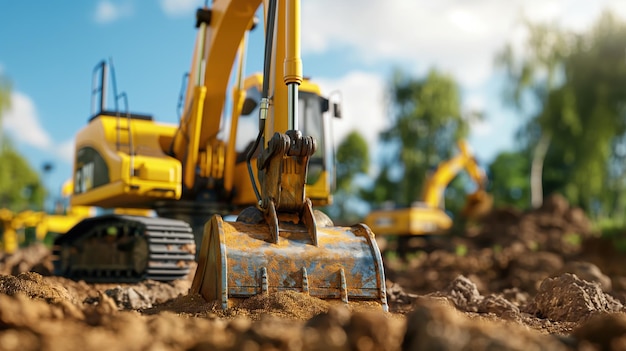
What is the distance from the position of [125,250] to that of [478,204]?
16.3m

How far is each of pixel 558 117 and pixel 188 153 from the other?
62.6 feet

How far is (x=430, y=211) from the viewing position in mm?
19984

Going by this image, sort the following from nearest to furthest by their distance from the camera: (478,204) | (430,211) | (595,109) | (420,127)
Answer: (430,211) → (478,204) → (595,109) → (420,127)

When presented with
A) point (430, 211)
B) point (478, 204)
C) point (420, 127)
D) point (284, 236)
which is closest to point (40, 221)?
point (430, 211)

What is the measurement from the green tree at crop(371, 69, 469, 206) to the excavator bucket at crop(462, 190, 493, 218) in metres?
11.4

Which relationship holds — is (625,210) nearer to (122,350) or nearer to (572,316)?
(572,316)

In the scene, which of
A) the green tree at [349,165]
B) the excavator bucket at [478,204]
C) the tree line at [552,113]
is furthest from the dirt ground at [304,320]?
the green tree at [349,165]

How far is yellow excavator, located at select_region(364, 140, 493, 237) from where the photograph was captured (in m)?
19.3

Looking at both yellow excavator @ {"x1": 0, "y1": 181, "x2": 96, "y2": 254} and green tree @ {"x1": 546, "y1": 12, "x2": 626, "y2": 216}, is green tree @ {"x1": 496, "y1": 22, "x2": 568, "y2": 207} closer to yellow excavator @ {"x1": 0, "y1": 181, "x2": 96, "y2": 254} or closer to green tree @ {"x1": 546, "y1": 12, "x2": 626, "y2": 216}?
green tree @ {"x1": 546, "y1": 12, "x2": 626, "y2": 216}

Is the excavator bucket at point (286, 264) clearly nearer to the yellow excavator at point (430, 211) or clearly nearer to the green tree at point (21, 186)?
the yellow excavator at point (430, 211)

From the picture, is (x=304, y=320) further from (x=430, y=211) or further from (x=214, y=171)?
(x=430, y=211)

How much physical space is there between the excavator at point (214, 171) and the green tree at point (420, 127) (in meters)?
26.2

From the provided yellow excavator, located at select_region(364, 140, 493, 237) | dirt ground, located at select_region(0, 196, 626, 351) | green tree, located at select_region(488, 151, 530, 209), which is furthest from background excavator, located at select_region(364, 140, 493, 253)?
green tree, located at select_region(488, 151, 530, 209)

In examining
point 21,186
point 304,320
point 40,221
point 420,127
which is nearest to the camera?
point 304,320
